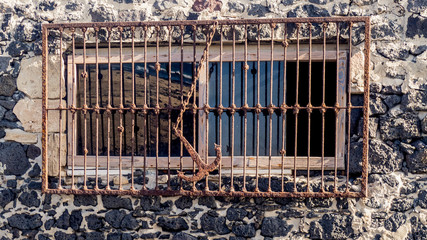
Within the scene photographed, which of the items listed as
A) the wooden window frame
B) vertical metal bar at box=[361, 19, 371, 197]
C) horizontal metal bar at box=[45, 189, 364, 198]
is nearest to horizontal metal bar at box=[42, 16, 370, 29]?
vertical metal bar at box=[361, 19, 371, 197]

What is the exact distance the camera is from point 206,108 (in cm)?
391

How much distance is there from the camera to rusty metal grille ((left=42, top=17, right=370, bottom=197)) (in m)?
3.90

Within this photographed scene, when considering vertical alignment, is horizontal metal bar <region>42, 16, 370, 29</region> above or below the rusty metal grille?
above

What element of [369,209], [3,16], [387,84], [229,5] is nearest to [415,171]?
[369,209]

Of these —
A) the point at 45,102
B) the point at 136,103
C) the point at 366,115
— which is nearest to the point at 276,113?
the point at 366,115

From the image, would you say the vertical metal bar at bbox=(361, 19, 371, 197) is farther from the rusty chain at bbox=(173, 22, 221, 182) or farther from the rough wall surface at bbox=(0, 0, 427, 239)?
the rusty chain at bbox=(173, 22, 221, 182)

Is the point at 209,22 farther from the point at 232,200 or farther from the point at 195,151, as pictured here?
the point at 232,200

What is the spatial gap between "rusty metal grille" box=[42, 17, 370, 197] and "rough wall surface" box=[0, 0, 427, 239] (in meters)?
0.12

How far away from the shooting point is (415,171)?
388cm

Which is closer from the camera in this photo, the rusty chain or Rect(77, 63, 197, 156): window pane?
the rusty chain

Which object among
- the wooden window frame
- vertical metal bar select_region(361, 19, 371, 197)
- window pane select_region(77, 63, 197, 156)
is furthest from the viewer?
window pane select_region(77, 63, 197, 156)

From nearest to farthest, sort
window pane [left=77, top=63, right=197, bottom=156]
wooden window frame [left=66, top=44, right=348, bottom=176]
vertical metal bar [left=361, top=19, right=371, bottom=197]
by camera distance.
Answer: vertical metal bar [left=361, top=19, right=371, bottom=197] < wooden window frame [left=66, top=44, right=348, bottom=176] < window pane [left=77, top=63, right=197, bottom=156]

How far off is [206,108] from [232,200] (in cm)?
77

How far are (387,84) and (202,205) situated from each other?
1.77 meters
